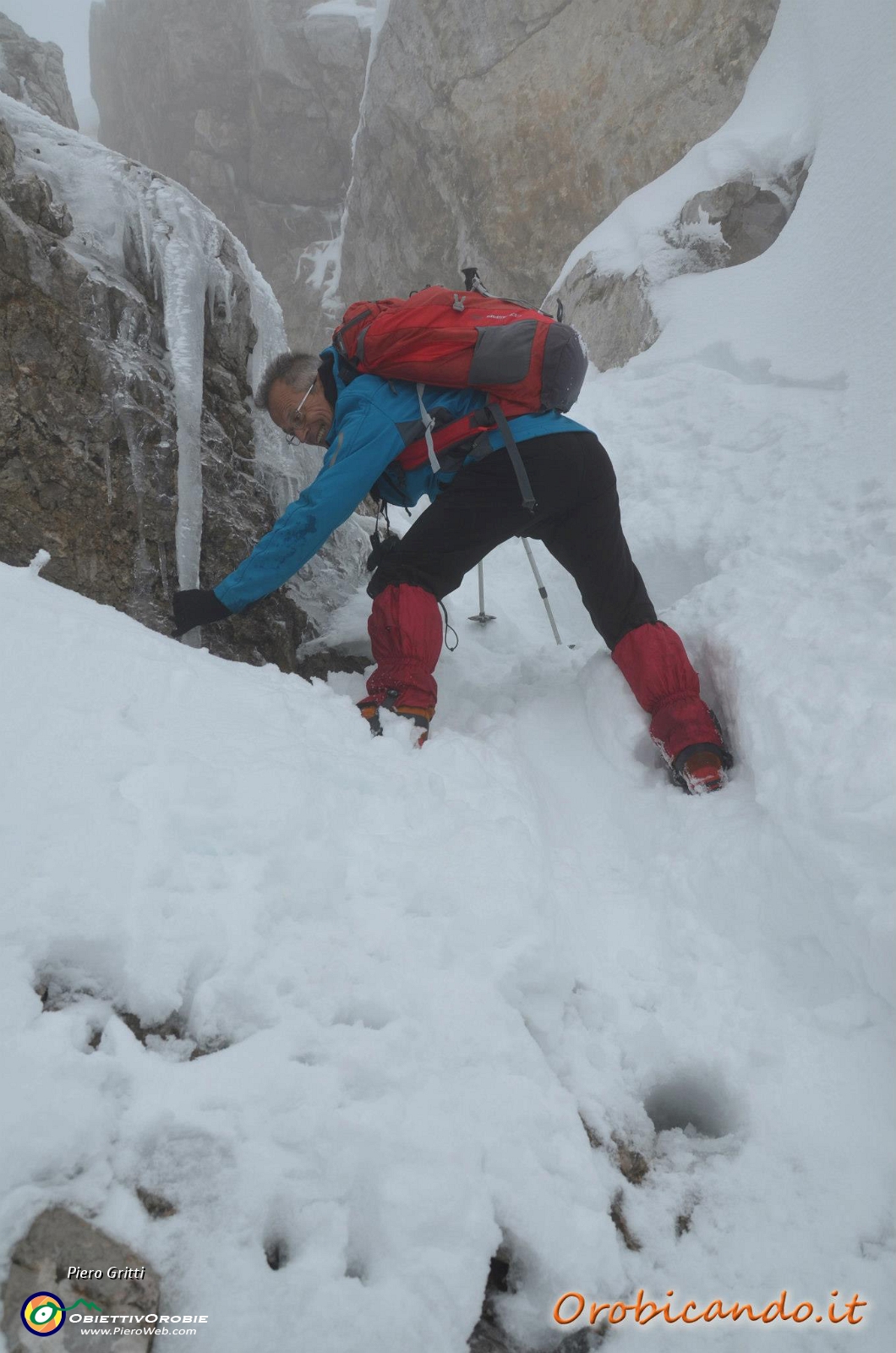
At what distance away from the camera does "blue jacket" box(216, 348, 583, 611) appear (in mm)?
2740

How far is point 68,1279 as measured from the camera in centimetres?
103

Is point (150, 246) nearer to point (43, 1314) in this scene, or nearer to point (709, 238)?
point (43, 1314)

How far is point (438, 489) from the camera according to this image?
3.01m

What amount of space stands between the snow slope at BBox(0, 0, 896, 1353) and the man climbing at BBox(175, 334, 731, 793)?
0.22 meters

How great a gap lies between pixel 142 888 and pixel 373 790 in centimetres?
75

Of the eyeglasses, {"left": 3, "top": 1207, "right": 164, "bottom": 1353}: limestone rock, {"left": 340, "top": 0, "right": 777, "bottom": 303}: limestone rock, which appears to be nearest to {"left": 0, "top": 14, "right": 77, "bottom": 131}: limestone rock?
{"left": 340, "top": 0, "right": 777, "bottom": 303}: limestone rock

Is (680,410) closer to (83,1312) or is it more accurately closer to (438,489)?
(438,489)

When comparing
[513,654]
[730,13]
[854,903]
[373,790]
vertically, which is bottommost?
[513,654]

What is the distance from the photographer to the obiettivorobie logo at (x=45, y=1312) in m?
0.97

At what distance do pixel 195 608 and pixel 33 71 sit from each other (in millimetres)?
18497

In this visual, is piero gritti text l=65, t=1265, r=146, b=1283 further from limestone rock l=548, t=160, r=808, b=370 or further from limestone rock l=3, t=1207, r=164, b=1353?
limestone rock l=548, t=160, r=808, b=370

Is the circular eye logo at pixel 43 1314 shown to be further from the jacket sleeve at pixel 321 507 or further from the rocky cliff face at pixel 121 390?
the rocky cliff face at pixel 121 390

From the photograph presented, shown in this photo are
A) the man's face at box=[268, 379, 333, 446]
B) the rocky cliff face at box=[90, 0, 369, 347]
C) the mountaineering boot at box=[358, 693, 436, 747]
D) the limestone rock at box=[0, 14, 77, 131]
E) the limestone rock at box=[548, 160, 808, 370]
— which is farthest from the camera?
the rocky cliff face at box=[90, 0, 369, 347]

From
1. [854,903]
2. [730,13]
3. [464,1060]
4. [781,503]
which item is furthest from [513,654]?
[730,13]
